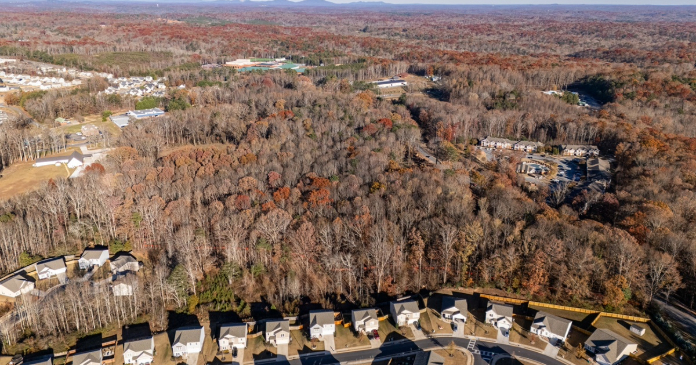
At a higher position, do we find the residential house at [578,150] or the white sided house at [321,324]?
the residential house at [578,150]

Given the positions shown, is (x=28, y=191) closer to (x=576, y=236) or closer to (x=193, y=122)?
(x=193, y=122)

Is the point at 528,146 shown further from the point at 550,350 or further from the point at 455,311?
the point at 550,350

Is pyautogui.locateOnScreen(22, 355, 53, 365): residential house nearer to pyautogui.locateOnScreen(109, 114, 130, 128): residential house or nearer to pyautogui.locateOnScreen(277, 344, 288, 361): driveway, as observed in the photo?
pyautogui.locateOnScreen(277, 344, 288, 361): driveway

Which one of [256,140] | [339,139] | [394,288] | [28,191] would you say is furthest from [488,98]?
[28,191]

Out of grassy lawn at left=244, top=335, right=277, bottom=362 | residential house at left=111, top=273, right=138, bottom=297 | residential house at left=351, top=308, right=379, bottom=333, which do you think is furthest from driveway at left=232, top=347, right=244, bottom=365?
residential house at left=111, top=273, right=138, bottom=297

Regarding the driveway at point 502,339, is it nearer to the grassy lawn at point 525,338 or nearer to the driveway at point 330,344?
the grassy lawn at point 525,338

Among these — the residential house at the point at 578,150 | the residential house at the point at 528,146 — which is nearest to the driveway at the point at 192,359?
the residential house at the point at 528,146

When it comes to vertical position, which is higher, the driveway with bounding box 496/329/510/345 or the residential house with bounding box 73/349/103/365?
the residential house with bounding box 73/349/103/365
